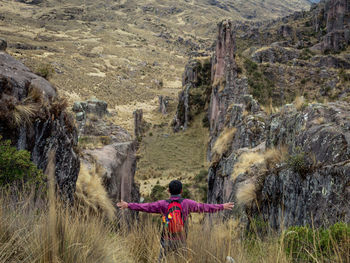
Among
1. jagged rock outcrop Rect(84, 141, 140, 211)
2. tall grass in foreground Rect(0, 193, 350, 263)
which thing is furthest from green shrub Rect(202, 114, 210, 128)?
tall grass in foreground Rect(0, 193, 350, 263)

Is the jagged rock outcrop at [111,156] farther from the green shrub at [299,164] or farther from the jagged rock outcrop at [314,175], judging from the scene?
the green shrub at [299,164]

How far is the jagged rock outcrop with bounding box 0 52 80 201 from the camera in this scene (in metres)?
6.15

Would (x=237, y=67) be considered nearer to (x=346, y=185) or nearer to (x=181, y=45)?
(x=346, y=185)

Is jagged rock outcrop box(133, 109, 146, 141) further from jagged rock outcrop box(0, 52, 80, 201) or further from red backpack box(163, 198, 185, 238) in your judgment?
red backpack box(163, 198, 185, 238)

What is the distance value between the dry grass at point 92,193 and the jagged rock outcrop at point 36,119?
2.71 ft

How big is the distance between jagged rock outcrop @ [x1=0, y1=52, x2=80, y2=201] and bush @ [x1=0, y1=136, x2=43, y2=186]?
787mm

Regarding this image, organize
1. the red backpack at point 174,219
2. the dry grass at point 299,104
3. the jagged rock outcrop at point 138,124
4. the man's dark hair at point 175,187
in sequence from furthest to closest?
the jagged rock outcrop at point 138,124 < the dry grass at point 299,104 < the man's dark hair at point 175,187 < the red backpack at point 174,219

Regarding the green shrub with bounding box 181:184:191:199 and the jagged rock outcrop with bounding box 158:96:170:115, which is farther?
the jagged rock outcrop with bounding box 158:96:170:115

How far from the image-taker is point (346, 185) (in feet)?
15.9

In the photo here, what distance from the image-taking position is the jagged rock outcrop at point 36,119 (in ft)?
→ 20.2

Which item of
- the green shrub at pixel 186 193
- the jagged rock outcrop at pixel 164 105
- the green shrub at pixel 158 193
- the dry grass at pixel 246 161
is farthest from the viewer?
the jagged rock outcrop at pixel 164 105

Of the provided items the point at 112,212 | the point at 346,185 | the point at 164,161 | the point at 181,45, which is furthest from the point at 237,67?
the point at 181,45

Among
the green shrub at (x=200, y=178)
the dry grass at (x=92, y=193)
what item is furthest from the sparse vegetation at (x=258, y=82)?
the dry grass at (x=92, y=193)

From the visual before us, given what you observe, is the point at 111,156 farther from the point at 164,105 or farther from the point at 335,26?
the point at 335,26
